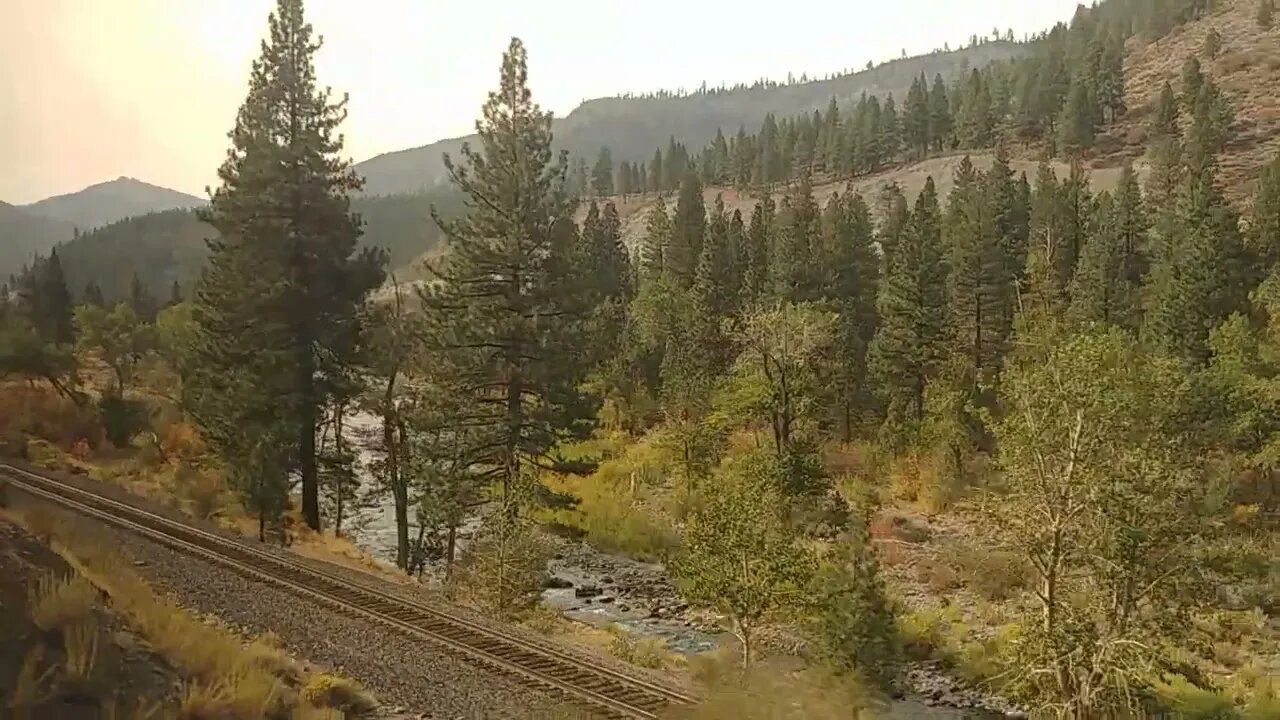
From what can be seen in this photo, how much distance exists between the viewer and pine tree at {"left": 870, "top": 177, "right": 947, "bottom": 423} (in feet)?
159

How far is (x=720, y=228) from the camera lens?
7431 cm

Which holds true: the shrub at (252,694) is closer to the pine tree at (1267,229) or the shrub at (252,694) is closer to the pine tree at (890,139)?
the pine tree at (1267,229)

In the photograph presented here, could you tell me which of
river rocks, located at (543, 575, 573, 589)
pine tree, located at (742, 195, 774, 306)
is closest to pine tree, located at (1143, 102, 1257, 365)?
pine tree, located at (742, 195, 774, 306)

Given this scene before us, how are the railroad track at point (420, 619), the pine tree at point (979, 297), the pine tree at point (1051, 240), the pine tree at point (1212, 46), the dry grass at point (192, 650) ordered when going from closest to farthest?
the dry grass at point (192, 650) < the railroad track at point (420, 619) < the pine tree at point (979, 297) < the pine tree at point (1051, 240) < the pine tree at point (1212, 46)

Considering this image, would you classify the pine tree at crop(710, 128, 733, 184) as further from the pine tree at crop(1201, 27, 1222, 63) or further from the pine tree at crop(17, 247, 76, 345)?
the pine tree at crop(17, 247, 76, 345)

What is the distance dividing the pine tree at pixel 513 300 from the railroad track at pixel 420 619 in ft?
26.3

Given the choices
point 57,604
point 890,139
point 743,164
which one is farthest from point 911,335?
point 743,164

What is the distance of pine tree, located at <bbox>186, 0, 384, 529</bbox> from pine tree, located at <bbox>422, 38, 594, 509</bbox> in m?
2.73

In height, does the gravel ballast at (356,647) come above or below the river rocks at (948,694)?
above

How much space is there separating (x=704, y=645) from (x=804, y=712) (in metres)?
18.4

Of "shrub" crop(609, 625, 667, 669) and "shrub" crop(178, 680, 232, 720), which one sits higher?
"shrub" crop(178, 680, 232, 720)

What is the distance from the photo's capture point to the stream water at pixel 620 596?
2233 centimetres

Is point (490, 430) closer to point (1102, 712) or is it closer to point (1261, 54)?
point (1102, 712)

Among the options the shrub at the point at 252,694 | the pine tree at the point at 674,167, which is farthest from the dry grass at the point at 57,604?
the pine tree at the point at 674,167
